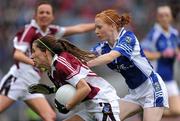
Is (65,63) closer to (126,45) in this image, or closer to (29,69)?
(126,45)

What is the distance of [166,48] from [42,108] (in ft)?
9.40

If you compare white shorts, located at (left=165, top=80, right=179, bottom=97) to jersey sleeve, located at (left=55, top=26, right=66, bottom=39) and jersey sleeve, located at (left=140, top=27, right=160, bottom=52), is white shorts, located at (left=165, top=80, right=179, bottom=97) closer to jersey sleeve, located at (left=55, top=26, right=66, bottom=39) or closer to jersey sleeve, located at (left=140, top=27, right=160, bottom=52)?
jersey sleeve, located at (left=140, top=27, right=160, bottom=52)

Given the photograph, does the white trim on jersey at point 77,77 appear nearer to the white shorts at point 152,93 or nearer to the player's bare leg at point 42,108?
the white shorts at point 152,93

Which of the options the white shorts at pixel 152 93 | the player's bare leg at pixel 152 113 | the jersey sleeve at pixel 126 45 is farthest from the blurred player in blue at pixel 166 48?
the jersey sleeve at pixel 126 45

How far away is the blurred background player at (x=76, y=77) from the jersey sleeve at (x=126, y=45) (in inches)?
13.0

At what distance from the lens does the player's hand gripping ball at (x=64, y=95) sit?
7.26 meters

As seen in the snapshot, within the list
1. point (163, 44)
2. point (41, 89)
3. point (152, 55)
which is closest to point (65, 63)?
point (41, 89)

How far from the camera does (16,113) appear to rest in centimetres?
1339

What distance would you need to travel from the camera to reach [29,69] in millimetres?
9719

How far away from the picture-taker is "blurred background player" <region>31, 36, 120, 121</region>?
7184 millimetres

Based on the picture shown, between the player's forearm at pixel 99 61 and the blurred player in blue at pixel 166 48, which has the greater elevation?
the player's forearm at pixel 99 61

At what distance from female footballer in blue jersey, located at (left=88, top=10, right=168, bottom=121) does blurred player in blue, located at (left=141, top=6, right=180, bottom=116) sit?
326 cm

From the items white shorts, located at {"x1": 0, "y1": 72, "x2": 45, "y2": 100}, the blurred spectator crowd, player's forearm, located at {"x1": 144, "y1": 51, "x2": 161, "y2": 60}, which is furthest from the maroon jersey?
the blurred spectator crowd

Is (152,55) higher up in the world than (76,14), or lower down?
higher up
